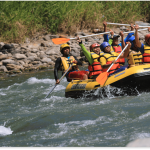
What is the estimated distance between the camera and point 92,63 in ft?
19.5

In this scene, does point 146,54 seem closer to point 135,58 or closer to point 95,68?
point 135,58

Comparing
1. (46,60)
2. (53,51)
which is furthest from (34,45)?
(46,60)

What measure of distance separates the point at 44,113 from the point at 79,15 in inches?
385

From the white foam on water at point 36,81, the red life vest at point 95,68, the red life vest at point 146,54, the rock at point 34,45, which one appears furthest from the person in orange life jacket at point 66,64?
the rock at point 34,45

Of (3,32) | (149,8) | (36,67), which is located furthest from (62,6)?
(149,8)

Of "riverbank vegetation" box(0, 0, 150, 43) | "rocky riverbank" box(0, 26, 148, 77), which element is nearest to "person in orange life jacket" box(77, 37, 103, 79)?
"rocky riverbank" box(0, 26, 148, 77)

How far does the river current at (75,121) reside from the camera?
3.46 meters

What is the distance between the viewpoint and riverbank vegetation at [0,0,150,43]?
40.1 ft

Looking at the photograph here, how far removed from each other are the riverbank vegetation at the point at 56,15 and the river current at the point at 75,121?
21.2ft

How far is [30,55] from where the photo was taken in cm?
1137

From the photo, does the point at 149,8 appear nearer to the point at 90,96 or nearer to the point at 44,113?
the point at 90,96

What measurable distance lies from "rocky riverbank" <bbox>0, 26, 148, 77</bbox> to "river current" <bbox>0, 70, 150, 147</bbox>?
13.5 feet

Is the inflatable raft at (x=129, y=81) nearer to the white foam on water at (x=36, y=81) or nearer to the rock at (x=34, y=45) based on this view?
the white foam on water at (x=36, y=81)

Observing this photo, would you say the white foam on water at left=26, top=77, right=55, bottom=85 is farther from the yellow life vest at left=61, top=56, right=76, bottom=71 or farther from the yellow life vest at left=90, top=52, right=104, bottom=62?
the yellow life vest at left=90, top=52, right=104, bottom=62
